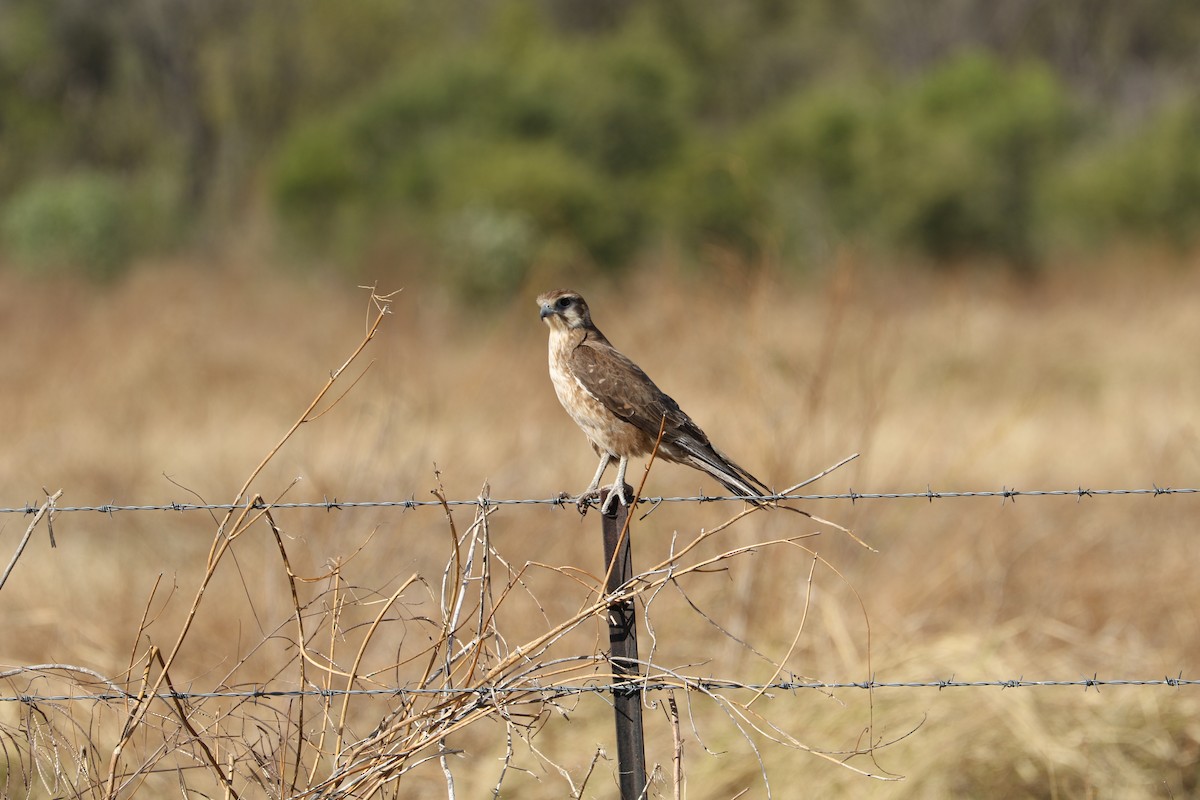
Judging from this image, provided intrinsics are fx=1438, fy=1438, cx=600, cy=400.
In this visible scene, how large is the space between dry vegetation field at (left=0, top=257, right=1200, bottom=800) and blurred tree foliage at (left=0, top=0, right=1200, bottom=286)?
3.34 meters

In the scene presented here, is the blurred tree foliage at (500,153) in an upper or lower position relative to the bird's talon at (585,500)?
upper

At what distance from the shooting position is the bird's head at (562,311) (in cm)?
514

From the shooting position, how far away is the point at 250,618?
671 centimetres

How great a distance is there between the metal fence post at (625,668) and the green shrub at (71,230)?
54.1 ft

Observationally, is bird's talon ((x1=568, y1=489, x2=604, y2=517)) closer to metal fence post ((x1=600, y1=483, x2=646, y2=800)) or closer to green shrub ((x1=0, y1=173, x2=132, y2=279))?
metal fence post ((x1=600, y1=483, x2=646, y2=800))

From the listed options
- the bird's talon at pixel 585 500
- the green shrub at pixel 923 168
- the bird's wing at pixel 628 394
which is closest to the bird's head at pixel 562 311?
the bird's wing at pixel 628 394

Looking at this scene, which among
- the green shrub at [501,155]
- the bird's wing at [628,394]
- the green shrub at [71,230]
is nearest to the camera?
the bird's wing at [628,394]

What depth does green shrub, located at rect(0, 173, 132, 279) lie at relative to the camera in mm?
19250

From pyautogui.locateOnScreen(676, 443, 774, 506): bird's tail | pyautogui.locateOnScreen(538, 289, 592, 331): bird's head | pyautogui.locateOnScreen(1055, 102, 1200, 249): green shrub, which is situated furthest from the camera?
pyautogui.locateOnScreen(1055, 102, 1200, 249): green shrub

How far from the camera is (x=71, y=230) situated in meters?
19.7

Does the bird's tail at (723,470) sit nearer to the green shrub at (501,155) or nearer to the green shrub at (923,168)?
the green shrub at (501,155)

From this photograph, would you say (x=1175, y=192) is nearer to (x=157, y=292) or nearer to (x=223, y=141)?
(x=157, y=292)

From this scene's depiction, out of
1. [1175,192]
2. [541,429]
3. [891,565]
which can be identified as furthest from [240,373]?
[1175,192]

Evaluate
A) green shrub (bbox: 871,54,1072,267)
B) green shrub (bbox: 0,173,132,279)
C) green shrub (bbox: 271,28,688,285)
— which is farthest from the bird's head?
green shrub (bbox: 871,54,1072,267)
